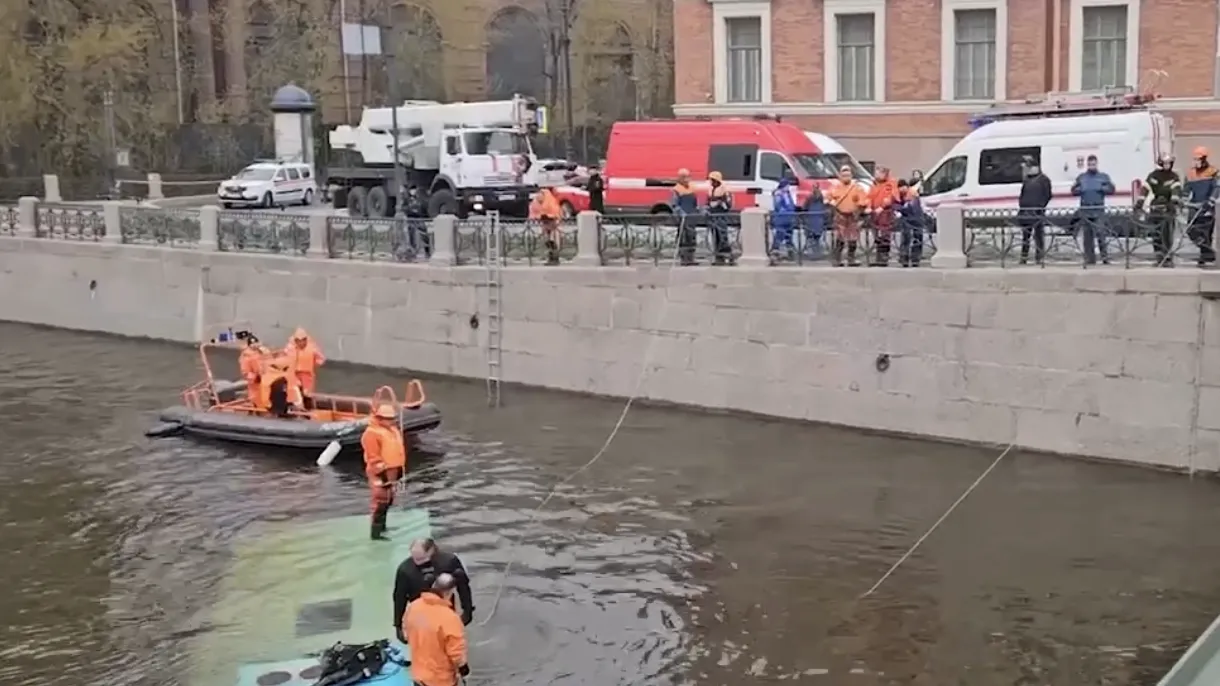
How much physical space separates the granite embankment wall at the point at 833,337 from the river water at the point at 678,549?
47 cm

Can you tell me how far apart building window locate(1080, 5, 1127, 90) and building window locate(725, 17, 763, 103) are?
7172 millimetres

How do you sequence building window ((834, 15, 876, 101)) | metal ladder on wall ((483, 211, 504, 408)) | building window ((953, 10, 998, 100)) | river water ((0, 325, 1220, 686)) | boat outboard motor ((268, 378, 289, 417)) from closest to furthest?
river water ((0, 325, 1220, 686)), boat outboard motor ((268, 378, 289, 417)), metal ladder on wall ((483, 211, 504, 408)), building window ((953, 10, 998, 100)), building window ((834, 15, 876, 101))

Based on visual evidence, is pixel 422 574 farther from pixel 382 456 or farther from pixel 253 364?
pixel 253 364

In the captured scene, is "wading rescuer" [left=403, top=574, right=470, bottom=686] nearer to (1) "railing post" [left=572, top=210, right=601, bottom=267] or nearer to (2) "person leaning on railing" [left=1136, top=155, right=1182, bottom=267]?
(2) "person leaning on railing" [left=1136, top=155, right=1182, bottom=267]

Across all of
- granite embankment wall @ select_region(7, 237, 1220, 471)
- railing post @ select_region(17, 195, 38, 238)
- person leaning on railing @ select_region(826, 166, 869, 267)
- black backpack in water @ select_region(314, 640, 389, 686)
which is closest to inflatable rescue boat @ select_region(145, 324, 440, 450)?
granite embankment wall @ select_region(7, 237, 1220, 471)

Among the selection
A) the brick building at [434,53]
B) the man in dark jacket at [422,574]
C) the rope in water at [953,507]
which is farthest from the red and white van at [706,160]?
the brick building at [434,53]

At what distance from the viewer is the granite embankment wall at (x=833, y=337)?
640 inches

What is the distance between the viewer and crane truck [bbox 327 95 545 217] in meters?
30.7

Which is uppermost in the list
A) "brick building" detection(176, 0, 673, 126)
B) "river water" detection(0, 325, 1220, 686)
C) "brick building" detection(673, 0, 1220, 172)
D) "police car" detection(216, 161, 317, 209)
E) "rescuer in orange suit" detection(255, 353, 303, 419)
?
"brick building" detection(176, 0, 673, 126)

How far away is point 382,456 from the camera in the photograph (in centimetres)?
1439

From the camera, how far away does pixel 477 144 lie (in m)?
30.9

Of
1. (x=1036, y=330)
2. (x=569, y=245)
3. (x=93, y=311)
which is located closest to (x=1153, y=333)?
(x=1036, y=330)

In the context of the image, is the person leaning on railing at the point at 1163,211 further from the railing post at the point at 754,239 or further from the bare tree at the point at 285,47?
the bare tree at the point at 285,47

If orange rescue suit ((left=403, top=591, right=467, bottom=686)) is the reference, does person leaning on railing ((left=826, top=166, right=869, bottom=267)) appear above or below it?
above
